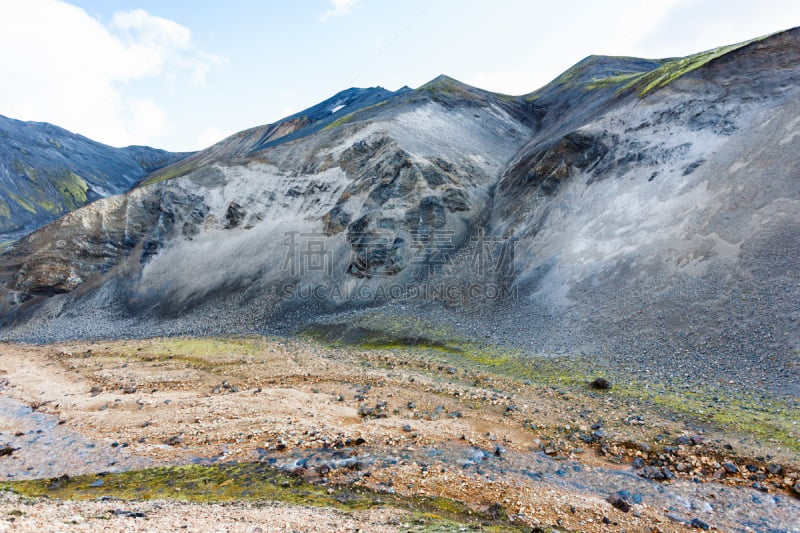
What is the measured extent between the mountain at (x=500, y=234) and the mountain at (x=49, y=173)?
70.8 m

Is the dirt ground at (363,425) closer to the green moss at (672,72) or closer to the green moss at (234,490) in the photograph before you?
the green moss at (234,490)

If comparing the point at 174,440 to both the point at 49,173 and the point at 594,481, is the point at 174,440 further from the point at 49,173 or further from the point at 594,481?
the point at 49,173

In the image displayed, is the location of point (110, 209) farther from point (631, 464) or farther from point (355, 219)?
point (631, 464)

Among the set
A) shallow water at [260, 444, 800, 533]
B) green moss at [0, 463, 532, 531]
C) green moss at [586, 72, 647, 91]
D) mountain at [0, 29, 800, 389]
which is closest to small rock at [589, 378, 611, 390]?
mountain at [0, 29, 800, 389]

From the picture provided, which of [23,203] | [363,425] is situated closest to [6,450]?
[363,425]

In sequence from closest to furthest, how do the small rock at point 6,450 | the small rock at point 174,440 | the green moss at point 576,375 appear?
the green moss at point 576,375 → the small rock at point 174,440 → the small rock at point 6,450

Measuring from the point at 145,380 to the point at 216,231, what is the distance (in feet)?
112

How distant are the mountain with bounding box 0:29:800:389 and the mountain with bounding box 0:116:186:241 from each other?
232ft

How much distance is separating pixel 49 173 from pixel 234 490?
514 ft

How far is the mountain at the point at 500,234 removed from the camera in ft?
71.6

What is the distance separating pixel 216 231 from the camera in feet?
174

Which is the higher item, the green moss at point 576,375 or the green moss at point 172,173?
the green moss at point 172,173

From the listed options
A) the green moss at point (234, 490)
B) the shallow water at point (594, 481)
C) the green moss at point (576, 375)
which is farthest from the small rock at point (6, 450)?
the green moss at point (576, 375)

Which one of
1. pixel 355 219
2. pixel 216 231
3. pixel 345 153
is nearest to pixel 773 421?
pixel 355 219
